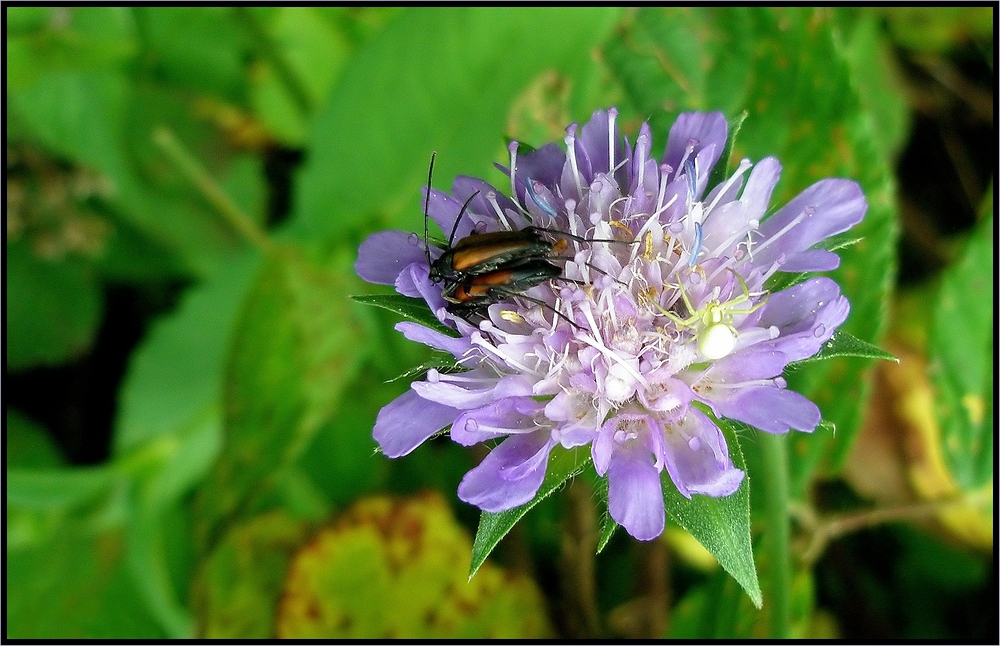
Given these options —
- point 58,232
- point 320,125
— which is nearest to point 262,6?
point 320,125

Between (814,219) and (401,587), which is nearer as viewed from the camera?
(814,219)

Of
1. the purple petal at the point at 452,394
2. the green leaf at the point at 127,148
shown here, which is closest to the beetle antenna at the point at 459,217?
the purple petal at the point at 452,394

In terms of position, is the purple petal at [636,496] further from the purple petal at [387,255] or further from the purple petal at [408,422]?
the purple petal at [387,255]

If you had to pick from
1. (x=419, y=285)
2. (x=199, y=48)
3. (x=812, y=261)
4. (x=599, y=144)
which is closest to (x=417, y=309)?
(x=419, y=285)

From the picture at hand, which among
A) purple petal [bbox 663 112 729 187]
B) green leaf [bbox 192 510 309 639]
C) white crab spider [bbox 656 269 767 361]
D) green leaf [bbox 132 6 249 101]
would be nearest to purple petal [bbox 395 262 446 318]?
white crab spider [bbox 656 269 767 361]

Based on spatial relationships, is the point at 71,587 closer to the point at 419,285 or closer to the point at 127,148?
the point at 127,148

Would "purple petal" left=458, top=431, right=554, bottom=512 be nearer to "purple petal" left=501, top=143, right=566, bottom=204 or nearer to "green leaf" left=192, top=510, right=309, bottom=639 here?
"purple petal" left=501, top=143, right=566, bottom=204
